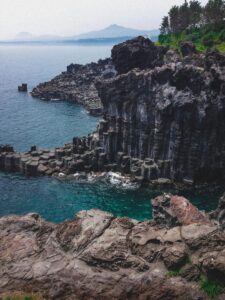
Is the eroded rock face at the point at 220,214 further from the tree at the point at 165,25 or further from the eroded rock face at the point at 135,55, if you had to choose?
the tree at the point at 165,25

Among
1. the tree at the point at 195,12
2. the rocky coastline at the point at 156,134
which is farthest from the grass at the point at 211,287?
the tree at the point at 195,12

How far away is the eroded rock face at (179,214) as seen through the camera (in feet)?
119

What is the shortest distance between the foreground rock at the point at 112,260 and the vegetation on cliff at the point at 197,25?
333ft

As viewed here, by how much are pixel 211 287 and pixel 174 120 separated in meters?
49.8

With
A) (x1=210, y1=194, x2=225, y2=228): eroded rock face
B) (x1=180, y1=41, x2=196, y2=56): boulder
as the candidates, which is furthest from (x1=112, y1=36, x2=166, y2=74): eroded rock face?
(x1=210, y1=194, x2=225, y2=228): eroded rock face

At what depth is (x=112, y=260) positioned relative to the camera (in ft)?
87.2

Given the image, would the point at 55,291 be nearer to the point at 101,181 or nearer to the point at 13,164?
the point at 101,181

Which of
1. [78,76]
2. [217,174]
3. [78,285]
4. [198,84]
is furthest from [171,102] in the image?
[78,76]

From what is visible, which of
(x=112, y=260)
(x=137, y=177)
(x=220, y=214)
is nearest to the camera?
(x=112, y=260)

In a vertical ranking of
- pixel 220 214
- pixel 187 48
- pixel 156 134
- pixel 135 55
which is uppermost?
pixel 187 48

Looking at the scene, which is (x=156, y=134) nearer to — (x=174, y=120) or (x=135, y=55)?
(x=174, y=120)

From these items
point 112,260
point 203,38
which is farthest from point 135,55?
point 112,260

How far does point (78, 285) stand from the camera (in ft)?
84.6

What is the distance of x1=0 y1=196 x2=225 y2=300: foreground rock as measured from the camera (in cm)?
2477
